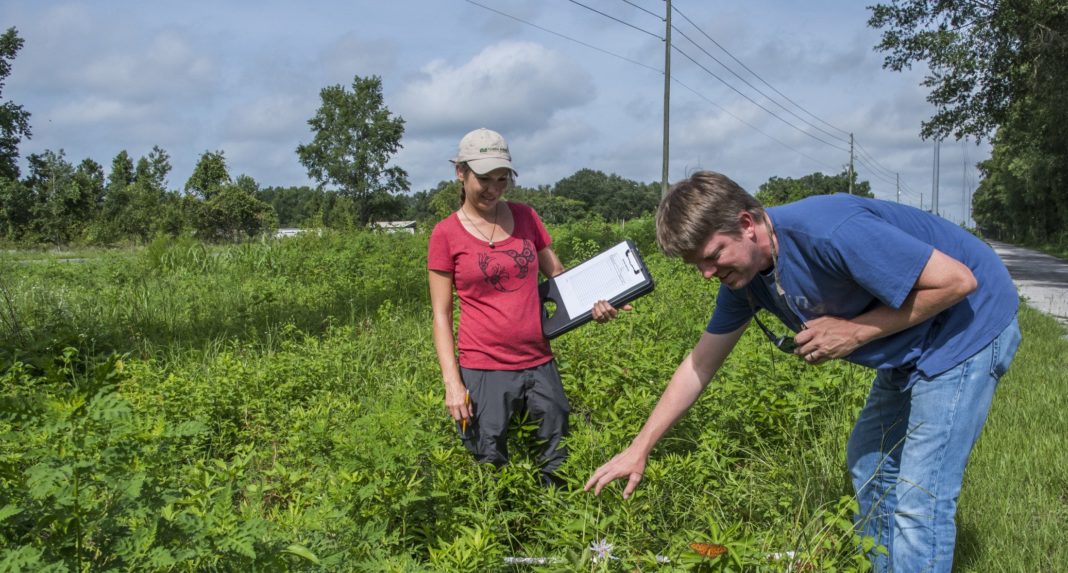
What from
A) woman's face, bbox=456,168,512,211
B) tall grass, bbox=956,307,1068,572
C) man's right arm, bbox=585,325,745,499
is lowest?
tall grass, bbox=956,307,1068,572

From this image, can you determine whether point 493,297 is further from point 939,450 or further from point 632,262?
point 939,450

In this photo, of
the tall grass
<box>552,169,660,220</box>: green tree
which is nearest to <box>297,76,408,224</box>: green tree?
<box>552,169,660,220</box>: green tree

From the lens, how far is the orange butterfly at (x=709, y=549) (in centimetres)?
204

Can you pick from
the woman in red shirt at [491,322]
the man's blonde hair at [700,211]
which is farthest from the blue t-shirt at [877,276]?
the woman in red shirt at [491,322]

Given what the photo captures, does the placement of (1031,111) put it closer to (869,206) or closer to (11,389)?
(869,206)

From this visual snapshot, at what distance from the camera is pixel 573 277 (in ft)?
11.0

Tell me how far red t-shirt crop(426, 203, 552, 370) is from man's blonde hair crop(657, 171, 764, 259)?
1102mm

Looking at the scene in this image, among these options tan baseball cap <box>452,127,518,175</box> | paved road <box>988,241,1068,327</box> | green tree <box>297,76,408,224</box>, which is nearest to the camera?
tan baseball cap <box>452,127,518,175</box>

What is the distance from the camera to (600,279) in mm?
3262

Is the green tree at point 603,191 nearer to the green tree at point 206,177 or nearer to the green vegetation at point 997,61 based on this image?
the green tree at point 206,177

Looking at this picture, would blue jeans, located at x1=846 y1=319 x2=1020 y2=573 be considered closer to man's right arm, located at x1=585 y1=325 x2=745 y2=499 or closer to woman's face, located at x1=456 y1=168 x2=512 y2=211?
man's right arm, located at x1=585 y1=325 x2=745 y2=499

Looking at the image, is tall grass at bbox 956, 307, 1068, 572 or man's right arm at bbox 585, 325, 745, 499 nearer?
man's right arm at bbox 585, 325, 745, 499

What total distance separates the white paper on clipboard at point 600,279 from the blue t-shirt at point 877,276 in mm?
858

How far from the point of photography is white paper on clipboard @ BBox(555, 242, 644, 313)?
3.20 m
